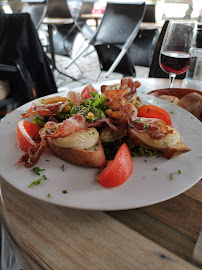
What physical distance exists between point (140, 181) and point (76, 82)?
3851 millimetres

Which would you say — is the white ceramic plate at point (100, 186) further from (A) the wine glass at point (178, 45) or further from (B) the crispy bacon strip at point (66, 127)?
(A) the wine glass at point (178, 45)

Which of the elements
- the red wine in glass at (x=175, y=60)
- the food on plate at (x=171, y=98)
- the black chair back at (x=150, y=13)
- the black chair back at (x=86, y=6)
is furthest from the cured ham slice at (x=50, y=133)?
the black chair back at (x=86, y=6)

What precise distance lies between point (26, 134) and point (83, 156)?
22 cm

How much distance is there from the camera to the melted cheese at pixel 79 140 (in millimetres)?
664

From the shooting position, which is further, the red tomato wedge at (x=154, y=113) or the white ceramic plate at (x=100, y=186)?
the red tomato wedge at (x=154, y=113)

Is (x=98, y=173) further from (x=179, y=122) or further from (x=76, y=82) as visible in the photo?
(x=76, y=82)

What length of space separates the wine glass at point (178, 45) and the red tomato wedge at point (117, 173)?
0.74 meters

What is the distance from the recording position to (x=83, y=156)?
0.64 m

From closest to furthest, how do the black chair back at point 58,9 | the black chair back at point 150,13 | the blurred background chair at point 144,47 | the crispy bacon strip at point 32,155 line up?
the crispy bacon strip at point 32,155 < the blurred background chair at point 144,47 < the black chair back at point 150,13 < the black chair back at point 58,9

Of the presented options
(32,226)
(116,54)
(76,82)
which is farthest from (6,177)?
(76,82)

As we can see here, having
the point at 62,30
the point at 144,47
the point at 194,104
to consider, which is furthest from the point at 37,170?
the point at 62,30

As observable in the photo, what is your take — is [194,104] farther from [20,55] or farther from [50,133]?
[20,55]

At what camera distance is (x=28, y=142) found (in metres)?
0.70

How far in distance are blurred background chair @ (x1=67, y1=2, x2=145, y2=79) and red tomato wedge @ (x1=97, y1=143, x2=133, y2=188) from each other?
266cm
